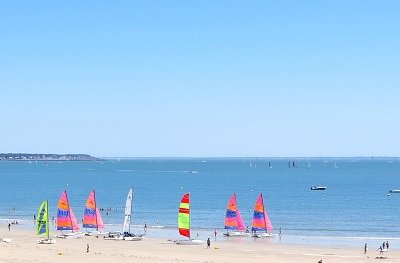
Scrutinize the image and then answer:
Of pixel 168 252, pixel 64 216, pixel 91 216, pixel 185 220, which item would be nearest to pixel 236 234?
pixel 185 220

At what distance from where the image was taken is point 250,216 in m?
109

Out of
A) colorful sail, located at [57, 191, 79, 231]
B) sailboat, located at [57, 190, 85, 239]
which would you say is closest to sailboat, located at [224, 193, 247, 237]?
sailboat, located at [57, 190, 85, 239]

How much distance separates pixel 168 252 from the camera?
6131cm

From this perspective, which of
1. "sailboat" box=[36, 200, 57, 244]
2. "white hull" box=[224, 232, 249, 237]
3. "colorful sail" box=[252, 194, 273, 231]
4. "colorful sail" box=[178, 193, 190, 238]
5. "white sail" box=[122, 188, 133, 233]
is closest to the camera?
"sailboat" box=[36, 200, 57, 244]

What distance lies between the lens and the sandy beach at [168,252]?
2210 inches

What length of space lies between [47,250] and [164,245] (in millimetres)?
11928

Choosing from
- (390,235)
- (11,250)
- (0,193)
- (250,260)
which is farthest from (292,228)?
(0,193)

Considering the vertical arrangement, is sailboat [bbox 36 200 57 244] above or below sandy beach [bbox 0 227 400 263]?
above

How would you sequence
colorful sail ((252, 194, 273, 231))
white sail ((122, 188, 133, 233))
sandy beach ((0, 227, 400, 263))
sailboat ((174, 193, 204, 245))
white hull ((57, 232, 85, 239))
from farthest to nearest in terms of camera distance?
1. colorful sail ((252, 194, 273, 231))
2. white hull ((57, 232, 85, 239))
3. white sail ((122, 188, 133, 233))
4. sailboat ((174, 193, 204, 245))
5. sandy beach ((0, 227, 400, 263))

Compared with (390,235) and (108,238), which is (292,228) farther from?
(108,238)

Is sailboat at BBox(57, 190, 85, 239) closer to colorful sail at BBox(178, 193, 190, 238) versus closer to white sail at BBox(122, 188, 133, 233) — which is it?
white sail at BBox(122, 188, 133, 233)

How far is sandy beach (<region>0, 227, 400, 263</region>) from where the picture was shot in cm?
5612

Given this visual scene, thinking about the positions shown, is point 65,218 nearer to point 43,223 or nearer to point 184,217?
point 43,223

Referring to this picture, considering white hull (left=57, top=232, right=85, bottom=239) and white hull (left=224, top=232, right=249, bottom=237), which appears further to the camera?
white hull (left=224, top=232, right=249, bottom=237)
